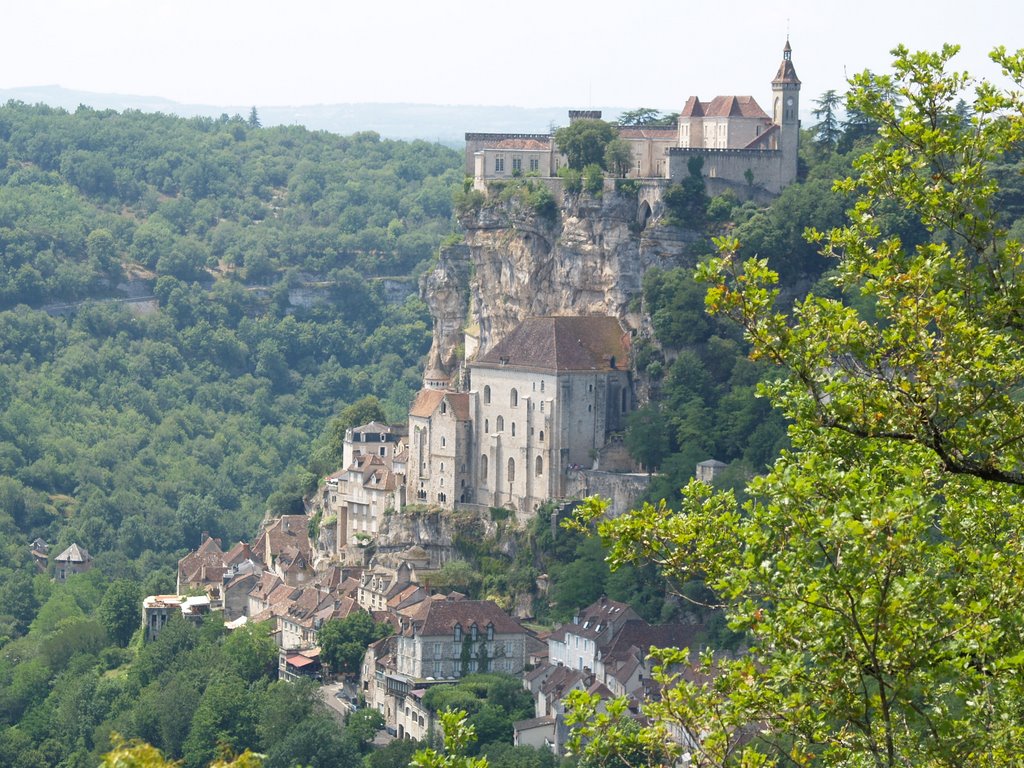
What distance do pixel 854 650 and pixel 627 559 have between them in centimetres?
376

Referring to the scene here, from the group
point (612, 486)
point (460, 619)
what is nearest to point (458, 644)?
point (460, 619)

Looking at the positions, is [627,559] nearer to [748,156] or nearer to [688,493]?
[688,493]

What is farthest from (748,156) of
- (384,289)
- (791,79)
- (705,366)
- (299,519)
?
(384,289)

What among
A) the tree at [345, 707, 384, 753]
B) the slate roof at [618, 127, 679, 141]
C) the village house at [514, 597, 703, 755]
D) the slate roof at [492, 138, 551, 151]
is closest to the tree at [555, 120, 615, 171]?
the slate roof at [618, 127, 679, 141]

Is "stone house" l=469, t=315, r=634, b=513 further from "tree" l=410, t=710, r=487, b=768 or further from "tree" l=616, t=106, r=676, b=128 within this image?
"tree" l=410, t=710, r=487, b=768

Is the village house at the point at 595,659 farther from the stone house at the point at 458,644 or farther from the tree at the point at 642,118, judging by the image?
the tree at the point at 642,118

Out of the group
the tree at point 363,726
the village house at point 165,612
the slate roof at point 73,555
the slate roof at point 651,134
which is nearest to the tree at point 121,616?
the village house at point 165,612

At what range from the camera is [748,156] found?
87750 mm

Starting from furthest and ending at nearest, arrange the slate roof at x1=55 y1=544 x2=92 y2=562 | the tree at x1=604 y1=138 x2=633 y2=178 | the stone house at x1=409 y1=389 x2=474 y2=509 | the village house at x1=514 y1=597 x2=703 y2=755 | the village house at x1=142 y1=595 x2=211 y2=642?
the slate roof at x1=55 y1=544 x2=92 y2=562, the village house at x1=142 y1=595 x2=211 y2=642, the tree at x1=604 y1=138 x2=633 y2=178, the stone house at x1=409 y1=389 x2=474 y2=509, the village house at x1=514 y1=597 x2=703 y2=755

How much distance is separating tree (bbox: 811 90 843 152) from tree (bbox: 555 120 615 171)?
8.69 m

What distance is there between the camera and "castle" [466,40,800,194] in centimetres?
8744

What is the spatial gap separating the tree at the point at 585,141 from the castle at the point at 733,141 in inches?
45.6

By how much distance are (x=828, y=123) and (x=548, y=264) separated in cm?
1301

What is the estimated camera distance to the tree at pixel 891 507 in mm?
20719
